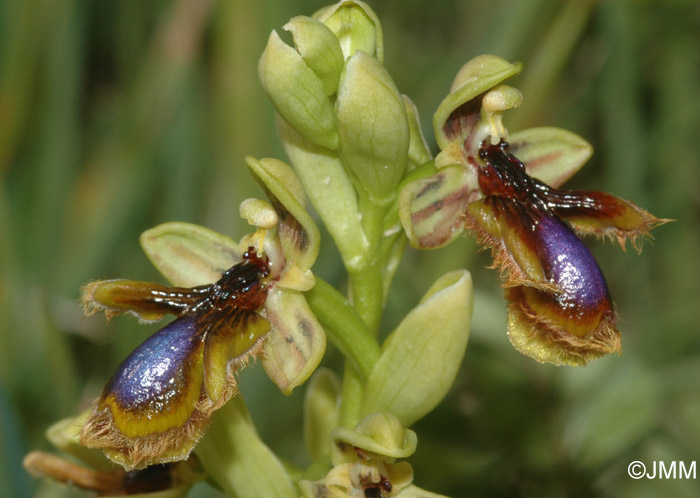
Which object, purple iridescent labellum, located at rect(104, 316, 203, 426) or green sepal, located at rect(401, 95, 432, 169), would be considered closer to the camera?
purple iridescent labellum, located at rect(104, 316, 203, 426)

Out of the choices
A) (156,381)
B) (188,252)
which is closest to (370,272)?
(188,252)

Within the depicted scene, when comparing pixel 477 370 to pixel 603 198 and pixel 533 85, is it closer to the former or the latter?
pixel 603 198

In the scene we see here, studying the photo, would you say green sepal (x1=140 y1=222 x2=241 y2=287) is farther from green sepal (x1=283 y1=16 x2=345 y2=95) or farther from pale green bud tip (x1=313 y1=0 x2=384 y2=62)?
pale green bud tip (x1=313 y1=0 x2=384 y2=62)

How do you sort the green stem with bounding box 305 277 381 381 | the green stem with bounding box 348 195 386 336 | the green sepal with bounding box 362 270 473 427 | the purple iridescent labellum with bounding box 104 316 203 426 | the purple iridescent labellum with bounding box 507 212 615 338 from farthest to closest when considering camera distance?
the green stem with bounding box 348 195 386 336, the green stem with bounding box 305 277 381 381, the green sepal with bounding box 362 270 473 427, the purple iridescent labellum with bounding box 507 212 615 338, the purple iridescent labellum with bounding box 104 316 203 426

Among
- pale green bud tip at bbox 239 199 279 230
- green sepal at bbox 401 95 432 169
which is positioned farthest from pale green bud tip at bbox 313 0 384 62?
pale green bud tip at bbox 239 199 279 230

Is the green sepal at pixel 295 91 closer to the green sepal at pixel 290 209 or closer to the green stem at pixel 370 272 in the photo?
the green sepal at pixel 290 209

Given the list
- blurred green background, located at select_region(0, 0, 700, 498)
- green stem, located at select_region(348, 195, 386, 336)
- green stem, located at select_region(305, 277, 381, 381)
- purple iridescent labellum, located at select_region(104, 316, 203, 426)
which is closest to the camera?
purple iridescent labellum, located at select_region(104, 316, 203, 426)
